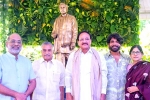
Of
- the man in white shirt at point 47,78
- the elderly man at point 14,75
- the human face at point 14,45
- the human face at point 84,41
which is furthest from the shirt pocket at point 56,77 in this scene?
the human face at point 14,45

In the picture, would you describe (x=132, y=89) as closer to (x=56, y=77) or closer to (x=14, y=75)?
(x=56, y=77)

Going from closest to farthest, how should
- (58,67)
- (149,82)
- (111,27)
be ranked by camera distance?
(149,82) → (58,67) → (111,27)

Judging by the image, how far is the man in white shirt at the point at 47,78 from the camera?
3.84m

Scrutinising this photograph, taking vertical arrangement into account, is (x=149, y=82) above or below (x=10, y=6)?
below

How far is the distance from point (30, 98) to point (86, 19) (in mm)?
4237

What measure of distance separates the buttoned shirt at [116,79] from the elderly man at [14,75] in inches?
35.8

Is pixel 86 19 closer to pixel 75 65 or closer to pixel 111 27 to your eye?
pixel 111 27

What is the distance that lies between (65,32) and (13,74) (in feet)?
7.35

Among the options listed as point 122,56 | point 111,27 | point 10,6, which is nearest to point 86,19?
point 111,27

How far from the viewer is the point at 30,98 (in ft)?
12.3

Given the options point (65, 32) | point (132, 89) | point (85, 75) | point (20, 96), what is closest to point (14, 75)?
point (20, 96)

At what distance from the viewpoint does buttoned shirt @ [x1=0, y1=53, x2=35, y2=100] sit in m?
3.39

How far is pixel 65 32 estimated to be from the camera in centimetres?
553

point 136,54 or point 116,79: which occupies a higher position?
point 136,54
